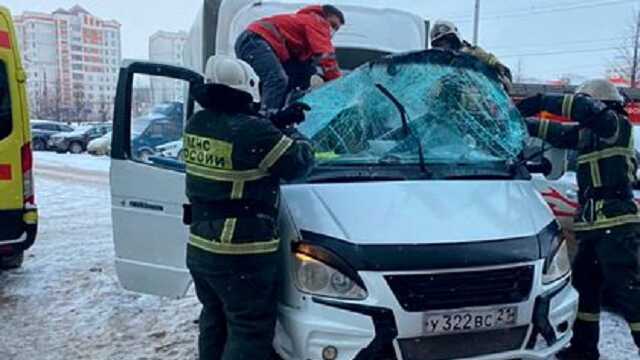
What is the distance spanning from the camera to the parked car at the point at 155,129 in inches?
173

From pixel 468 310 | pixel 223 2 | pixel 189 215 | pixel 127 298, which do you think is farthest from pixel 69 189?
pixel 468 310

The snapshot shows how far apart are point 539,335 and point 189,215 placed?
1.89 metres

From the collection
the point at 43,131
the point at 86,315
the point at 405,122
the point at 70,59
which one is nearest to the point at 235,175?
the point at 405,122

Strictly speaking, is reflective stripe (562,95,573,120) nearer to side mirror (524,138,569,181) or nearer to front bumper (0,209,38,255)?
side mirror (524,138,569,181)

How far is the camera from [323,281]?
314 cm

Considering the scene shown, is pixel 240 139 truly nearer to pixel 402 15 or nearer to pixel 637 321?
pixel 637 321

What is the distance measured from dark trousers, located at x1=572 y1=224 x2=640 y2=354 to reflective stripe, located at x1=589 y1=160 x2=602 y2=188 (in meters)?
0.31

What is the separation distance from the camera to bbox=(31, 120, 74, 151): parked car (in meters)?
32.0

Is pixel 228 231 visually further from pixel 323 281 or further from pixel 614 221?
pixel 614 221

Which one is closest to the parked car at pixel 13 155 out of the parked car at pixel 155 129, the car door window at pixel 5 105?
the car door window at pixel 5 105

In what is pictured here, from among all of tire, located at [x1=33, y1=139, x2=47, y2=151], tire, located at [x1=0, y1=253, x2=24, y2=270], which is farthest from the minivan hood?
tire, located at [x1=33, y1=139, x2=47, y2=151]

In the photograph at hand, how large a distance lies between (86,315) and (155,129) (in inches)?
77.1

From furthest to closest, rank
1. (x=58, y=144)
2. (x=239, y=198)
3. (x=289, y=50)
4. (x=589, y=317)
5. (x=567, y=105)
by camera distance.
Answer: (x=58, y=144) → (x=289, y=50) → (x=589, y=317) → (x=567, y=105) → (x=239, y=198)

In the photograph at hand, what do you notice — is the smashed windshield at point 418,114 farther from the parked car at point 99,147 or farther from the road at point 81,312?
the parked car at point 99,147
